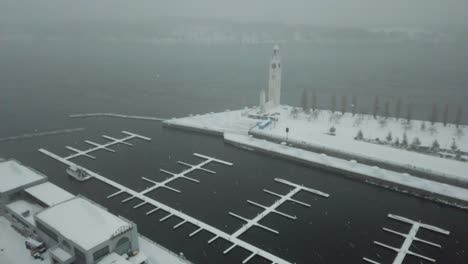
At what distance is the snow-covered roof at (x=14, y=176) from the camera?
83.4 feet

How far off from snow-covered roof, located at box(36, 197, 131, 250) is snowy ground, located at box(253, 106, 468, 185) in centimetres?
2245

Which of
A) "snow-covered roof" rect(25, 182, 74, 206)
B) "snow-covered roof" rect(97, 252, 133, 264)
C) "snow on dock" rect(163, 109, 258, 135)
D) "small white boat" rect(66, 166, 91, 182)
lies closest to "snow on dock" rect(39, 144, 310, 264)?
"small white boat" rect(66, 166, 91, 182)

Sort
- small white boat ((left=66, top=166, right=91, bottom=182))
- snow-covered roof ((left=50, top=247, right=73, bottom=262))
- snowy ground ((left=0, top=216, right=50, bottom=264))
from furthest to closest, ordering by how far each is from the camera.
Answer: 1. small white boat ((left=66, top=166, right=91, bottom=182))
2. snowy ground ((left=0, top=216, right=50, bottom=264))
3. snow-covered roof ((left=50, top=247, right=73, bottom=262))

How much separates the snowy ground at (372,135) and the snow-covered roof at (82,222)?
22448 mm

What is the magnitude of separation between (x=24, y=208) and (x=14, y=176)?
149 inches

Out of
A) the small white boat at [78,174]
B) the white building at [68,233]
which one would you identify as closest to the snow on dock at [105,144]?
the small white boat at [78,174]

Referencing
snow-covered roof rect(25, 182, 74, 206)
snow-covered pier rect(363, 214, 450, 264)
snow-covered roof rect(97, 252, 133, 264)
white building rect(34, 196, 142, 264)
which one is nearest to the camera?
snow-covered roof rect(97, 252, 133, 264)

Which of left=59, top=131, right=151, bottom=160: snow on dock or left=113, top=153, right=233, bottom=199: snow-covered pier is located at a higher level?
left=59, top=131, right=151, bottom=160: snow on dock

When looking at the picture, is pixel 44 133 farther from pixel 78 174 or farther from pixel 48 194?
pixel 48 194

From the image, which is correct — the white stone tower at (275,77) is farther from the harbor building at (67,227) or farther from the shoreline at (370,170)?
the harbor building at (67,227)

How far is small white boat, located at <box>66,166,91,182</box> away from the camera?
31375 millimetres

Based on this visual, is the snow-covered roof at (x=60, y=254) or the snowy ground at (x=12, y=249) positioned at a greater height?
the snow-covered roof at (x=60, y=254)

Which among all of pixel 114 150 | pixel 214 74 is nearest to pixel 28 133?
pixel 114 150

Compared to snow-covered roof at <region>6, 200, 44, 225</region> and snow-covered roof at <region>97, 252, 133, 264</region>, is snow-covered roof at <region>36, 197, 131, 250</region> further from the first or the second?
snow-covered roof at <region>6, 200, 44, 225</region>
